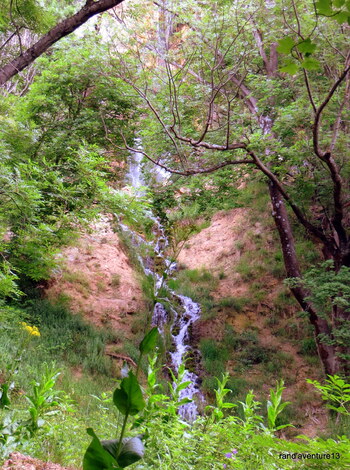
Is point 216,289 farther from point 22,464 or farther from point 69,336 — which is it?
point 22,464

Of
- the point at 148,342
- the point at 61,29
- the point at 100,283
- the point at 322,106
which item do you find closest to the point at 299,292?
the point at 322,106

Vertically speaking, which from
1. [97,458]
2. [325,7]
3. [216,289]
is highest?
[325,7]

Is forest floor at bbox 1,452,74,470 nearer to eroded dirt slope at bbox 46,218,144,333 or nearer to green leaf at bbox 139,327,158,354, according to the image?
green leaf at bbox 139,327,158,354

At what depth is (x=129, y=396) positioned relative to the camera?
80cm

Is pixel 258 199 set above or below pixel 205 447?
above

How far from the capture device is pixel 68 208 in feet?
23.9

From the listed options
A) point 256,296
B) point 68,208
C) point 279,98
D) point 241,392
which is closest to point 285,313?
point 256,296

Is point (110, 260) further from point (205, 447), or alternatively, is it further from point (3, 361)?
point (205, 447)

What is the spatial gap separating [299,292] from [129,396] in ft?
24.7

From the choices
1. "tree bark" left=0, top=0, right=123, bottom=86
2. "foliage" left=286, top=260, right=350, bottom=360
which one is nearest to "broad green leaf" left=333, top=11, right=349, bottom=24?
"tree bark" left=0, top=0, right=123, bottom=86

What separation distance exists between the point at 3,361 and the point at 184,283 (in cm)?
709

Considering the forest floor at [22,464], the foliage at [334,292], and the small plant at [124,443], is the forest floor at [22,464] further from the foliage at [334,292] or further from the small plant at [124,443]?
the foliage at [334,292]

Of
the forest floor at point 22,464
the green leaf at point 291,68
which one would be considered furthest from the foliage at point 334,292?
the forest floor at point 22,464

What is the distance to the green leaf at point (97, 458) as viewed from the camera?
73 centimetres
